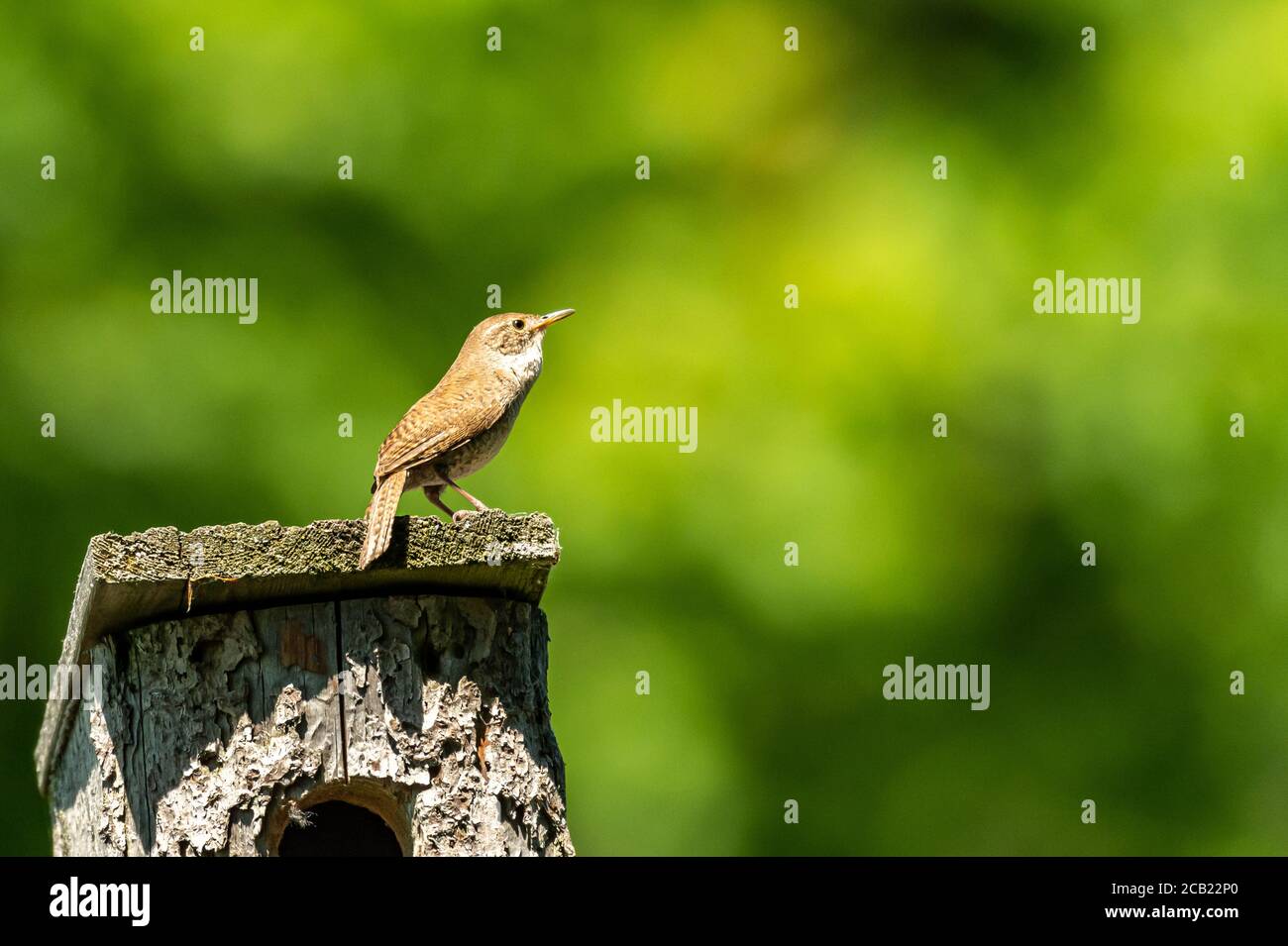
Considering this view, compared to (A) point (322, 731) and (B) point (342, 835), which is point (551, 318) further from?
(A) point (322, 731)

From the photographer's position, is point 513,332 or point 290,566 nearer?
point 290,566

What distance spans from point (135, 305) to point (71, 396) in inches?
25.6

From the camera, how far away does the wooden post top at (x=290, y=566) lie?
A: 450 centimetres

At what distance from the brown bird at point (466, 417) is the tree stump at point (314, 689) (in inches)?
12.1

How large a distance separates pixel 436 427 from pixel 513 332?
45.8 inches

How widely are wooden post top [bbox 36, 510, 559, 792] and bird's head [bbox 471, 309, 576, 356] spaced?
7.19ft

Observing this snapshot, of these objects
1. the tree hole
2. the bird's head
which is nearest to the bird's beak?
the bird's head

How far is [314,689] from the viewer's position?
4.60m

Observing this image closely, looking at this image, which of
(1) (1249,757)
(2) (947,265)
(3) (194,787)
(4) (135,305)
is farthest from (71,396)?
(1) (1249,757)

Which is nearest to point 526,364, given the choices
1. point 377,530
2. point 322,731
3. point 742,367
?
point 377,530

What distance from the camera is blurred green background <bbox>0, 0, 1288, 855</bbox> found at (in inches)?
410
